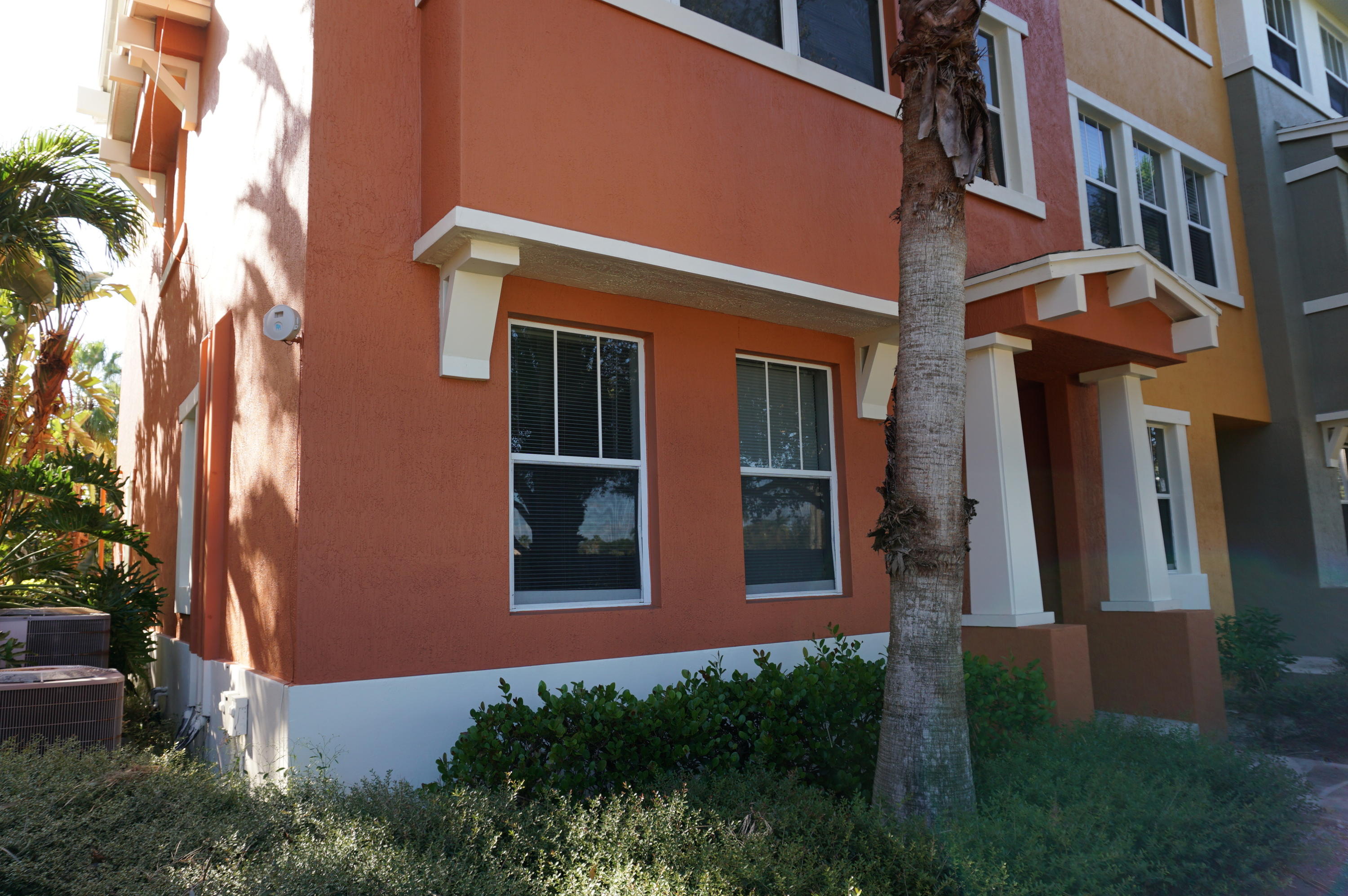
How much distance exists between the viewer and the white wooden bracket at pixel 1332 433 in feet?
39.9

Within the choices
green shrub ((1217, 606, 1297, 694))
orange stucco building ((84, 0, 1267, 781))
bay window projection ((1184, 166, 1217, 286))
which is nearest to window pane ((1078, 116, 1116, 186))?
bay window projection ((1184, 166, 1217, 286))

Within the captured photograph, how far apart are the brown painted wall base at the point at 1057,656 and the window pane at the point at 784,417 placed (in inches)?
77.7

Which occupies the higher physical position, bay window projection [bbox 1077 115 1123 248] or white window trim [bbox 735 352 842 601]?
bay window projection [bbox 1077 115 1123 248]

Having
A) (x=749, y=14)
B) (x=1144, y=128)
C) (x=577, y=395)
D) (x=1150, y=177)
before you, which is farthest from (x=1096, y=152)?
(x=577, y=395)

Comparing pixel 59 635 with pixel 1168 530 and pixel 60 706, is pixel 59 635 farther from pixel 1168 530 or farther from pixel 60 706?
pixel 1168 530

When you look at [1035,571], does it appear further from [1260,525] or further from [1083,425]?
[1260,525]

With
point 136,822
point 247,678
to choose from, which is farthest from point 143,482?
point 136,822

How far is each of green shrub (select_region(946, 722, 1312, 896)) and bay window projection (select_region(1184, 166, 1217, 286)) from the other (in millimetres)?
8316

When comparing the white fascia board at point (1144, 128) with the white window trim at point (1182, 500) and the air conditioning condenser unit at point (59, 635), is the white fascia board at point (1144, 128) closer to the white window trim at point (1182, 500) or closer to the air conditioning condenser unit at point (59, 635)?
the white window trim at point (1182, 500)

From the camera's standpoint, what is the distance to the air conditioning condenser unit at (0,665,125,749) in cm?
518

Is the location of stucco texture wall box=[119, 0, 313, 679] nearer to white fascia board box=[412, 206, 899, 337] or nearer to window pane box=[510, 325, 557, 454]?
white fascia board box=[412, 206, 899, 337]

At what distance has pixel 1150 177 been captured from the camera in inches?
453

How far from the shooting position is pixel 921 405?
4719 millimetres

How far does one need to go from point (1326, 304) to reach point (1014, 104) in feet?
20.1
